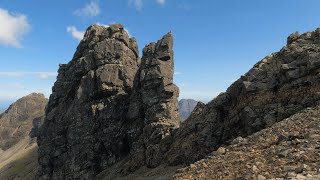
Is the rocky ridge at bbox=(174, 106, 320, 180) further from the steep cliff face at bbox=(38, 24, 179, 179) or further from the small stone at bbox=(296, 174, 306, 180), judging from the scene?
the steep cliff face at bbox=(38, 24, 179, 179)

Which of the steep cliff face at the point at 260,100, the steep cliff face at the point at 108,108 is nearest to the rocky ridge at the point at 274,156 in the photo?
the steep cliff face at the point at 260,100

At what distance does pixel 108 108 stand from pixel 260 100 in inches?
1721

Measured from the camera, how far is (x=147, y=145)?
71562 millimetres

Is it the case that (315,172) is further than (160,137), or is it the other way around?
(160,137)

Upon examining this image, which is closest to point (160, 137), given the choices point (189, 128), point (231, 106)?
point (189, 128)

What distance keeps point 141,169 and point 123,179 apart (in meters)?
3.68

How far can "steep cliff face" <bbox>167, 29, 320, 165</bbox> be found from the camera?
46312 millimetres

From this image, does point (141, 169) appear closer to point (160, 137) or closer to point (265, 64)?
point (160, 137)

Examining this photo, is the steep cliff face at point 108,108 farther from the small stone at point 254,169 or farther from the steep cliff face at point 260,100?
the small stone at point 254,169

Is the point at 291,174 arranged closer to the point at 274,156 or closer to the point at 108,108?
the point at 274,156

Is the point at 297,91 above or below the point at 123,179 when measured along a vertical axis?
above

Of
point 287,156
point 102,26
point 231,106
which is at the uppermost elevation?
point 102,26

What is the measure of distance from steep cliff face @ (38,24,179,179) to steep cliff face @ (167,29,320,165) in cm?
1210

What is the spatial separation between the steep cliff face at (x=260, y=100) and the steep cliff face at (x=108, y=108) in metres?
12.1
